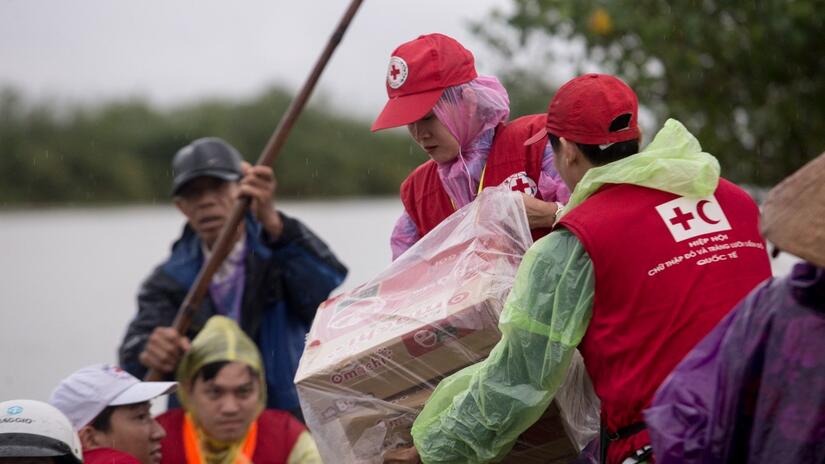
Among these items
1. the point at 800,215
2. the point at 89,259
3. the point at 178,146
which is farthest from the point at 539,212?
the point at 178,146

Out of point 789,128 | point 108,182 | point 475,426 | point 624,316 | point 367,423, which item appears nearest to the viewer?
A: point 624,316

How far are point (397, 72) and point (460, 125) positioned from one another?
24 cm

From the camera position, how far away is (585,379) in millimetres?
3357

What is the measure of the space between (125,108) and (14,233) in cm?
180

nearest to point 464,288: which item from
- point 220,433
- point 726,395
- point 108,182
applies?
point 726,395

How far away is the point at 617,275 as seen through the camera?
9.62ft

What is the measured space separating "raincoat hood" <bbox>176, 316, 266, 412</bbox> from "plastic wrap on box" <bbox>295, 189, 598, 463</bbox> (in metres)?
1.65

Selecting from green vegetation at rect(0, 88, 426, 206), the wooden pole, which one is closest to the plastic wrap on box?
the wooden pole

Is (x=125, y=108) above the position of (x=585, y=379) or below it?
above

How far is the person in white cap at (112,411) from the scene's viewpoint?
452 cm

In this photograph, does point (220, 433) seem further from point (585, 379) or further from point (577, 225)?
point (577, 225)

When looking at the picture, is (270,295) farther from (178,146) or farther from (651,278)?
(178,146)

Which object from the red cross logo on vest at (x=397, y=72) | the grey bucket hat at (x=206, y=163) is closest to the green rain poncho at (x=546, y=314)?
the red cross logo on vest at (x=397, y=72)

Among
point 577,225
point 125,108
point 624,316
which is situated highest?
point 125,108
